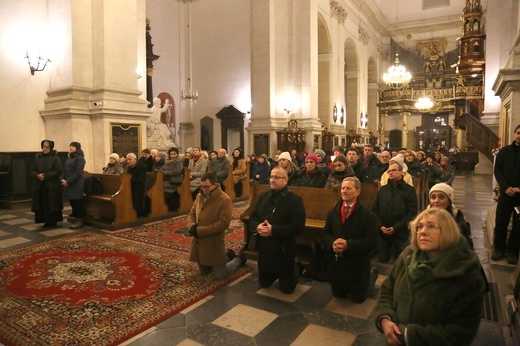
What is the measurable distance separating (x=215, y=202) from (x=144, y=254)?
1748mm

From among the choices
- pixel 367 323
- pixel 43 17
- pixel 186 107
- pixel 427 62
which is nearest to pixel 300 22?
pixel 186 107

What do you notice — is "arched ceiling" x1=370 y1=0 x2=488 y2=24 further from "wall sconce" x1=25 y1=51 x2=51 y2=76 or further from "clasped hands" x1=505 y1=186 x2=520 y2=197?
"clasped hands" x1=505 y1=186 x2=520 y2=197

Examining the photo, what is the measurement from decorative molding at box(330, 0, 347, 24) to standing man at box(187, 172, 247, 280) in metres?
18.8

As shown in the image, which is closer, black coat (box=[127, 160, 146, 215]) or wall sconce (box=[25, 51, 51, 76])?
black coat (box=[127, 160, 146, 215])

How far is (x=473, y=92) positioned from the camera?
25.4 m

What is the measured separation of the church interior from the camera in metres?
3.90

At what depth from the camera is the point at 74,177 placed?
279 inches

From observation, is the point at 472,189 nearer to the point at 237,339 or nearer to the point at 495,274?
the point at 495,274

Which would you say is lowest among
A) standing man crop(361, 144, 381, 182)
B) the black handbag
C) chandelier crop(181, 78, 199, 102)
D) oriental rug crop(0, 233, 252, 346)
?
oriental rug crop(0, 233, 252, 346)

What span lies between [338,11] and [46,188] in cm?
1854

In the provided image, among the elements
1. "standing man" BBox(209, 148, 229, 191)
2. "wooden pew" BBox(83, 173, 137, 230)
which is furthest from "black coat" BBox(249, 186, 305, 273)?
"standing man" BBox(209, 148, 229, 191)

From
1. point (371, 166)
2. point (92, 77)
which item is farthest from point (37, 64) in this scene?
point (371, 166)

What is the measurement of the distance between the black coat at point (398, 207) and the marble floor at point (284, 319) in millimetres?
611

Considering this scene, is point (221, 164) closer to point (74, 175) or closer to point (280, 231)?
point (74, 175)
